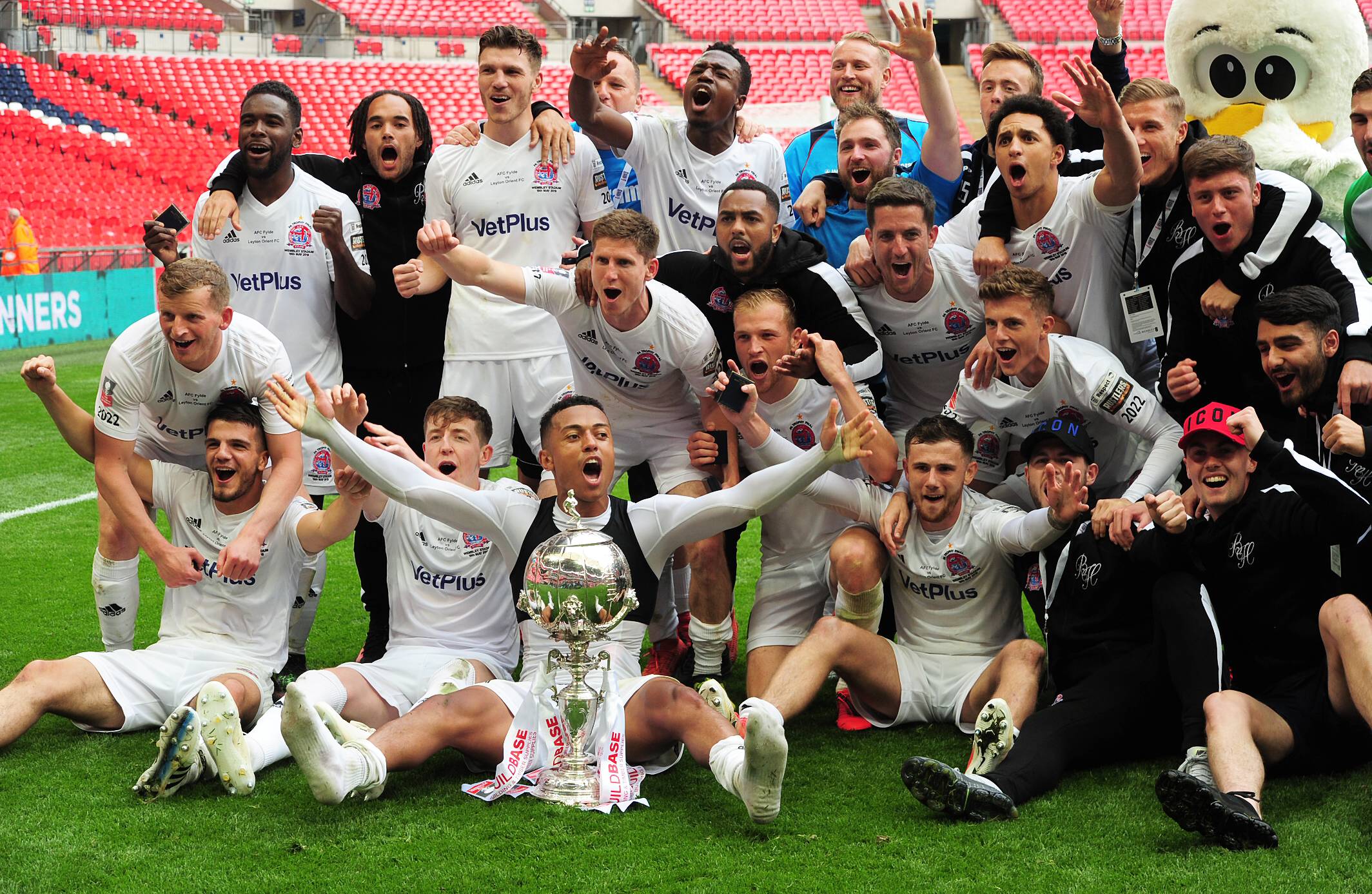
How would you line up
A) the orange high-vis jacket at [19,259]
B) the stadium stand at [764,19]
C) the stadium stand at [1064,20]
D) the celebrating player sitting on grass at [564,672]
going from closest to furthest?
the celebrating player sitting on grass at [564,672] → the orange high-vis jacket at [19,259] → the stadium stand at [1064,20] → the stadium stand at [764,19]

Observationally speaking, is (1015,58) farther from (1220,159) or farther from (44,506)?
(44,506)

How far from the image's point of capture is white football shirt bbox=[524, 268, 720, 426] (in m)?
4.96

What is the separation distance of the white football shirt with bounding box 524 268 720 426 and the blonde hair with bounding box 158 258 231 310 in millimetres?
1052

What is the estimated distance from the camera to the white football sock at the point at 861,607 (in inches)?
179

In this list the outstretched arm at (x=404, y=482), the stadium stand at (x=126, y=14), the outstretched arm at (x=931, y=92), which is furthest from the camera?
the stadium stand at (x=126, y=14)

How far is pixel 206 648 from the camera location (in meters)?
4.60

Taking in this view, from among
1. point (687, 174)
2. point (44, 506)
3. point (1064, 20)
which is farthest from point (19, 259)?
point (1064, 20)

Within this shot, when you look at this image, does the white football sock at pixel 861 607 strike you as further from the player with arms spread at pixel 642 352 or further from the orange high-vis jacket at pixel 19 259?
the orange high-vis jacket at pixel 19 259

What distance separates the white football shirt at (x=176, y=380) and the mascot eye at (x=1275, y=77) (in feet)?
14.3

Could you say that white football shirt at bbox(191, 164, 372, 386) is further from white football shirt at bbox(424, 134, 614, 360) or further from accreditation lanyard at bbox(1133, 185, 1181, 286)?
accreditation lanyard at bbox(1133, 185, 1181, 286)

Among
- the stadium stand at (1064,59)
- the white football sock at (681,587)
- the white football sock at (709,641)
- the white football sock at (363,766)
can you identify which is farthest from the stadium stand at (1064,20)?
the white football sock at (363,766)

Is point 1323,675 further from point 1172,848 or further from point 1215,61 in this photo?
point 1215,61

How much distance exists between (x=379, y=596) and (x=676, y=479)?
1349 mm

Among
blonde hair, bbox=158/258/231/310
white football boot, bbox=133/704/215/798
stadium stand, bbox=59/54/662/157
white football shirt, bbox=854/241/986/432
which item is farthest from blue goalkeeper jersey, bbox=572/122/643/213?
stadium stand, bbox=59/54/662/157
